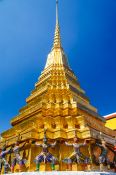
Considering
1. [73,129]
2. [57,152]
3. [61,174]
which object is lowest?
[61,174]

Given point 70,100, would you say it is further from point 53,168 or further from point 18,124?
point 53,168

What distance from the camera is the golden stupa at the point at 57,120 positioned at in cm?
1248

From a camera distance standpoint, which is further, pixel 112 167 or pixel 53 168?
pixel 112 167

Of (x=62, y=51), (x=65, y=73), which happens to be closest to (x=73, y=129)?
(x=65, y=73)

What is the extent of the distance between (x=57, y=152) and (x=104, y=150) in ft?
8.38

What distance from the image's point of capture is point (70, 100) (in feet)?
50.6

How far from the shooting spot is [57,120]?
1380 cm

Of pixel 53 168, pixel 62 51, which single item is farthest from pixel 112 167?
pixel 62 51

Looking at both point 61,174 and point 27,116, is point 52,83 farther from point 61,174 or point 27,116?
point 61,174

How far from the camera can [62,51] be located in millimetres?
21641

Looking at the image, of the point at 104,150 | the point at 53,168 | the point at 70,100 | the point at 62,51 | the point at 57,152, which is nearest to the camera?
the point at 53,168

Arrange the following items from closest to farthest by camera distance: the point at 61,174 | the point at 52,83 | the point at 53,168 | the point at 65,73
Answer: the point at 61,174, the point at 53,168, the point at 52,83, the point at 65,73

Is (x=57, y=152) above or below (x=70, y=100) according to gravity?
below

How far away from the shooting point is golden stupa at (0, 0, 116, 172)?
40.9ft
